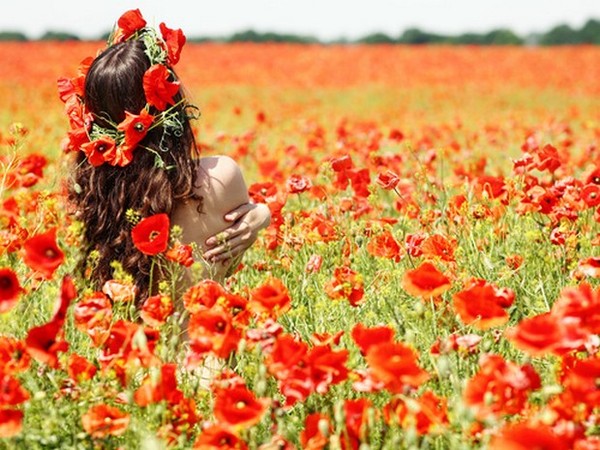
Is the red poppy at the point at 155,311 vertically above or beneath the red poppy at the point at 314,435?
above

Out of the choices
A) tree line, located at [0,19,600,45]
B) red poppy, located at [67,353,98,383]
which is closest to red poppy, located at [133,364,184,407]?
red poppy, located at [67,353,98,383]

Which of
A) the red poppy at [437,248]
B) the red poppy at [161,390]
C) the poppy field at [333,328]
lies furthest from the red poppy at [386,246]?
the red poppy at [161,390]

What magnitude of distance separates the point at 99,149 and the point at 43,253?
0.90 m

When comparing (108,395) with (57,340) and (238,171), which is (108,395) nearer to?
(57,340)

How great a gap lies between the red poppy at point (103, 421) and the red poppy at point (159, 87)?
1113 mm

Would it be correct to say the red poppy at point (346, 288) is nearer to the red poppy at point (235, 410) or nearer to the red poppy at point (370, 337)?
the red poppy at point (370, 337)

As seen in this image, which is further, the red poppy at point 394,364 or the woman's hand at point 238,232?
the woman's hand at point 238,232

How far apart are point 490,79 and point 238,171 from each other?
15701 mm

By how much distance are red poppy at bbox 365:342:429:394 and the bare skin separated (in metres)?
1.09

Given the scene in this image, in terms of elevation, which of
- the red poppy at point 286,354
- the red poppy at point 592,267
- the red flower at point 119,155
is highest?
the red flower at point 119,155

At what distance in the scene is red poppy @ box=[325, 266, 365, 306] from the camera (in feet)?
7.43

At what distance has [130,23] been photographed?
2.96 m

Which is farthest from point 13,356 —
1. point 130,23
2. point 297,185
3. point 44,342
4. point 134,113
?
point 297,185

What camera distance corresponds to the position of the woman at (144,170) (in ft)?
8.84
